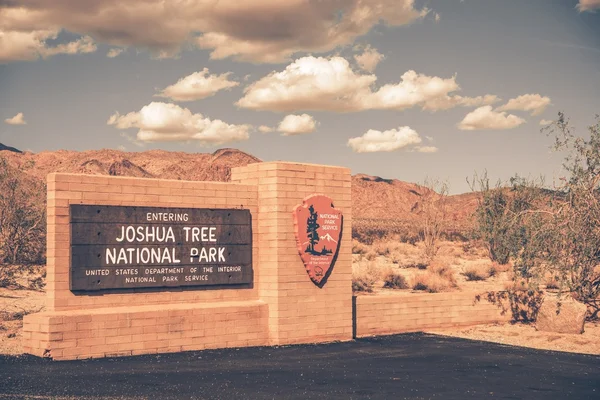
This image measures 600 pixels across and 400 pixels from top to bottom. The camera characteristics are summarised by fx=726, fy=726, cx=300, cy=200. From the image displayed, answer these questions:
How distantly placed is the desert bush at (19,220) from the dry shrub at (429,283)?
15163 mm

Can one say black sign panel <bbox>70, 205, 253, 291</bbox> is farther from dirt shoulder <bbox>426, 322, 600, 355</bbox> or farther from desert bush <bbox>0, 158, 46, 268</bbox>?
desert bush <bbox>0, 158, 46, 268</bbox>

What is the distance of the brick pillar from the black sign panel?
0.51m

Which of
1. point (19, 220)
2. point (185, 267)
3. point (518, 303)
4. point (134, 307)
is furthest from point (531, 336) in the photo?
point (19, 220)

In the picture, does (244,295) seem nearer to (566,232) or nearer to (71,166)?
(566,232)

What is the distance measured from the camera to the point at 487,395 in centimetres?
1270

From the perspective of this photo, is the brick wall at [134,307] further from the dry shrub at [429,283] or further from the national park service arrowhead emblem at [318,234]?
the dry shrub at [429,283]

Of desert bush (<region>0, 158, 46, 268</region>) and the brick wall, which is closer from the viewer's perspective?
the brick wall

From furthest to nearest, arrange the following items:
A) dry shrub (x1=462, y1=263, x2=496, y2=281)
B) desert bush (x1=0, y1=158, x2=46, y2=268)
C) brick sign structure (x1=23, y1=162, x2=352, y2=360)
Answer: dry shrub (x1=462, y1=263, x2=496, y2=281) → desert bush (x1=0, y1=158, x2=46, y2=268) → brick sign structure (x1=23, y1=162, x2=352, y2=360)

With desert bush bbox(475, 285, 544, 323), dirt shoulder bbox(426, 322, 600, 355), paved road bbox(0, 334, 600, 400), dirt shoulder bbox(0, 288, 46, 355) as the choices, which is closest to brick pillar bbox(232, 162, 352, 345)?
paved road bbox(0, 334, 600, 400)

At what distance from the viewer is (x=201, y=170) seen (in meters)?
88.2

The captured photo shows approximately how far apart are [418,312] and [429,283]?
338 inches

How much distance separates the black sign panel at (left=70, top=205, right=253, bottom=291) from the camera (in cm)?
1564

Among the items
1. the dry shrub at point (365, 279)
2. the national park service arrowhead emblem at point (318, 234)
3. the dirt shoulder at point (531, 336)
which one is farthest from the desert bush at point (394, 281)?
the national park service arrowhead emblem at point (318, 234)

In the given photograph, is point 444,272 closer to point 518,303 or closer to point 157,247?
point 518,303
